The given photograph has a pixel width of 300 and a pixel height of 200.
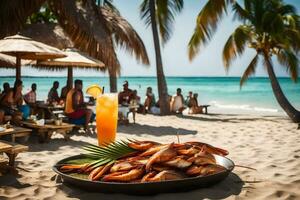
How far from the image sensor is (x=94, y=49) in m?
10.2

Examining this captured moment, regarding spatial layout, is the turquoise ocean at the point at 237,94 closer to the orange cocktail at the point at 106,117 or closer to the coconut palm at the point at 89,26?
the coconut palm at the point at 89,26

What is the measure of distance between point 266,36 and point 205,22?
2089 millimetres

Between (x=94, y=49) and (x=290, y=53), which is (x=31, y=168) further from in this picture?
(x=290, y=53)

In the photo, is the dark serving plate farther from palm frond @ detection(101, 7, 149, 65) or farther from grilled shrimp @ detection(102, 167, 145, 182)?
palm frond @ detection(101, 7, 149, 65)

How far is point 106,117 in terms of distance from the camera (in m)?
4.51

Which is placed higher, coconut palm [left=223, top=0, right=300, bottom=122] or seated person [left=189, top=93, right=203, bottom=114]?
coconut palm [left=223, top=0, right=300, bottom=122]

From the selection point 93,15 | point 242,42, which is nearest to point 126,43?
point 93,15

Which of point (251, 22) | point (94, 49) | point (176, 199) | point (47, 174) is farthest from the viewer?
point (251, 22)

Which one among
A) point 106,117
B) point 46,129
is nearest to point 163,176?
point 106,117

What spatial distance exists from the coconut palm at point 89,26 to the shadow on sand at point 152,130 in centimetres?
162

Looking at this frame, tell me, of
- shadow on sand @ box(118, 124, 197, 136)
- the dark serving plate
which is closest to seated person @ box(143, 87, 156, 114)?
shadow on sand @ box(118, 124, 197, 136)

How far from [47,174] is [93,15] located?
714 centimetres

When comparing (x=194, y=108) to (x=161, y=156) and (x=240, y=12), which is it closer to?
(x=240, y=12)

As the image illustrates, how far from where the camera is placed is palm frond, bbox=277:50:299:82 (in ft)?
41.6
